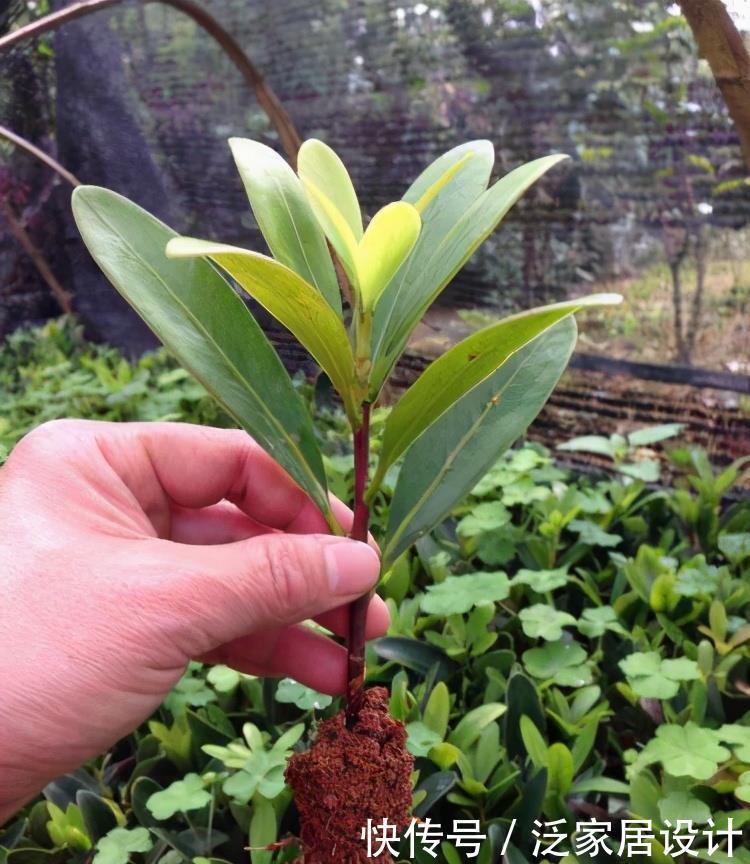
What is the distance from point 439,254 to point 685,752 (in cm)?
65

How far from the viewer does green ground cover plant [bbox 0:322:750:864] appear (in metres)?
0.94

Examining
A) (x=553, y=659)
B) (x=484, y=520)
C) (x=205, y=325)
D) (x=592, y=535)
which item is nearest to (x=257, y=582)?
(x=205, y=325)

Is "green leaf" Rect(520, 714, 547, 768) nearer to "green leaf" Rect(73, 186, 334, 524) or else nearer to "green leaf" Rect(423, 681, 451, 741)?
"green leaf" Rect(423, 681, 451, 741)

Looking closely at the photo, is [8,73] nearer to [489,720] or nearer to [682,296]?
[682,296]

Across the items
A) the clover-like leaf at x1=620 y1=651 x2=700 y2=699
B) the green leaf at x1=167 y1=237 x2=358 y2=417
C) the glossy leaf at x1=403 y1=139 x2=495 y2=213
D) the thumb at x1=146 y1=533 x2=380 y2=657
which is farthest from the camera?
the clover-like leaf at x1=620 y1=651 x2=700 y2=699

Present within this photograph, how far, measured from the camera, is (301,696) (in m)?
1.07

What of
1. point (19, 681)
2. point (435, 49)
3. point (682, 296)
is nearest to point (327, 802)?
point (19, 681)

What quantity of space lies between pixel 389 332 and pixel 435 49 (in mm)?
1318

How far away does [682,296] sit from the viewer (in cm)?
175

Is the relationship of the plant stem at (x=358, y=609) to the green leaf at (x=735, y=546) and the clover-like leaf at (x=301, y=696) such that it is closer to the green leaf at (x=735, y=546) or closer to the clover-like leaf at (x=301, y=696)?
the clover-like leaf at (x=301, y=696)

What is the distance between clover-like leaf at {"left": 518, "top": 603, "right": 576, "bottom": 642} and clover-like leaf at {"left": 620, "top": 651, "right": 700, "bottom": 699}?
10 centimetres

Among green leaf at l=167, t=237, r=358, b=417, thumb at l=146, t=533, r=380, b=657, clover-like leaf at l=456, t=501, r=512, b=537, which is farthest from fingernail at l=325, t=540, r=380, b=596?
clover-like leaf at l=456, t=501, r=512, b=537

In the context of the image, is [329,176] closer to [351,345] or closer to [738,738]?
[351,345]

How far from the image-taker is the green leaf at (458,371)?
64cm
